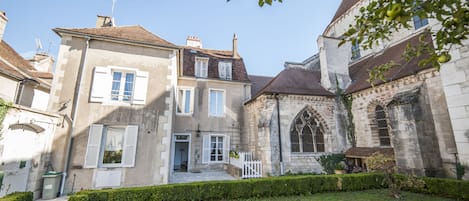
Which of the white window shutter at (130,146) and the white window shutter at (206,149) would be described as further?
the white window shutter at (206,149)

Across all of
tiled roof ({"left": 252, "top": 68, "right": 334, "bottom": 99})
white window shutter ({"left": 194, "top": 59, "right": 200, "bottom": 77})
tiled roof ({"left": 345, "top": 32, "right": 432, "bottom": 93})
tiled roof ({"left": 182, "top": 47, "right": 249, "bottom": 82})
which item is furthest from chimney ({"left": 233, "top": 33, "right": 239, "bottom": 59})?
tiled roof ({"left": 345, "top": 32, "right": 432, "bottom": 93})

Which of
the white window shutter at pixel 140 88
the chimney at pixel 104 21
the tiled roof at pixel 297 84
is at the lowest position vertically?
the white window shutter at pixel 140 88

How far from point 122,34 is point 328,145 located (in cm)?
1122

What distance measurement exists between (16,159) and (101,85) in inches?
126

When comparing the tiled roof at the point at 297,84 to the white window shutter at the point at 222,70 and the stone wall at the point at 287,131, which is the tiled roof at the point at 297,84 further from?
the white window shutter at the point at 222,70

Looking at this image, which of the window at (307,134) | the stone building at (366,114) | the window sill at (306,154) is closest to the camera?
the stone building at (366,114)

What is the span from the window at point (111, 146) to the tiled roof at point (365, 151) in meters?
9.81

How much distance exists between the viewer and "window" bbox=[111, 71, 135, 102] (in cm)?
790

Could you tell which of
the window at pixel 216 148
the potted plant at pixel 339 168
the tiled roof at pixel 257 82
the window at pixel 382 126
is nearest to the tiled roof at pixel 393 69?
the window at pixel 382 126

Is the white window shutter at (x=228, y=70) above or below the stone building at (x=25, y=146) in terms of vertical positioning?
above

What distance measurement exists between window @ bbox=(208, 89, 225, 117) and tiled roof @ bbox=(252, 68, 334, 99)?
2474 mm

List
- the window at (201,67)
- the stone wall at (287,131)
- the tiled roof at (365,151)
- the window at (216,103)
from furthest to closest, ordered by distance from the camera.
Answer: the window at (201,67), the window at (216,103), the stone wall at (287,131), the tiled roof at (365,151)

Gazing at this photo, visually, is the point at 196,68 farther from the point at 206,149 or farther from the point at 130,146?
the point at 130,146

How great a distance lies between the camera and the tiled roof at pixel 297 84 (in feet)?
35.1
